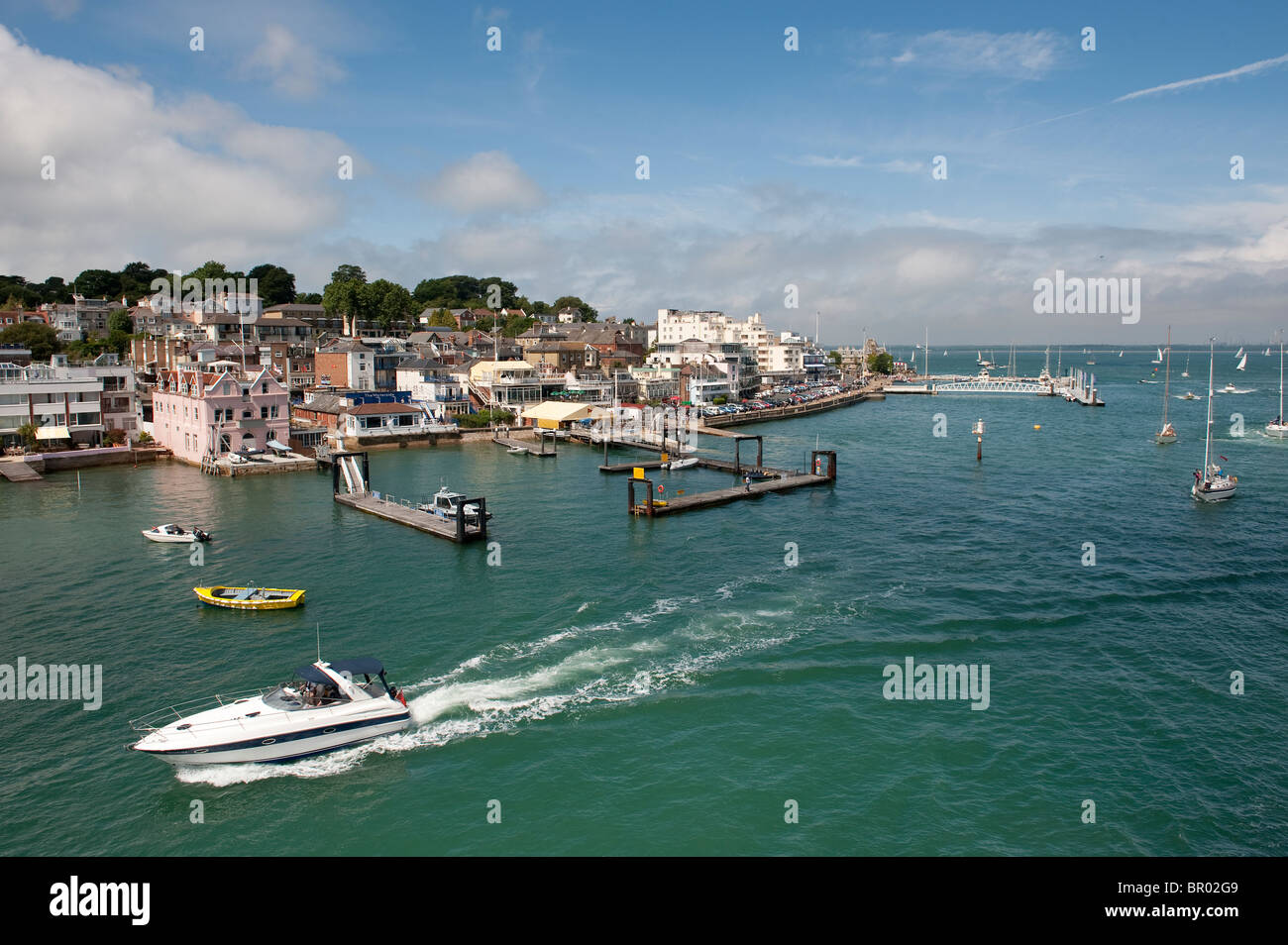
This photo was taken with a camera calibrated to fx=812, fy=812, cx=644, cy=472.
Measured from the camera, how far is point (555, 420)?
249 ft

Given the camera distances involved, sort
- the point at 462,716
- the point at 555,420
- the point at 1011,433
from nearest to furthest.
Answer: the point at 462,716 → the point at 555,420 → the point at 1011,433

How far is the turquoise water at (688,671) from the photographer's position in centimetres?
1698

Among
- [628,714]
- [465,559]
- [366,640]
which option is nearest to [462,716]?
[628,714]

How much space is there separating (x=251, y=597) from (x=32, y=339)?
80631 mm

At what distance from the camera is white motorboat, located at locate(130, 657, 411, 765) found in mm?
18547

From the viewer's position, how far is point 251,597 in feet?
94.5

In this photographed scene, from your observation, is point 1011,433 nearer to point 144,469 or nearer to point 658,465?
point 658,465

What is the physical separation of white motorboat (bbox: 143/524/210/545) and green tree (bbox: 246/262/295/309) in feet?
331

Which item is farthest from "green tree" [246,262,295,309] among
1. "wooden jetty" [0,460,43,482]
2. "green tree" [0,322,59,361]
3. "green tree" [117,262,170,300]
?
"wooden jetty" [0,460,43,482]

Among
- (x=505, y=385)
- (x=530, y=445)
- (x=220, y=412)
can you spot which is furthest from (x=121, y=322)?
(x=530, y=445)

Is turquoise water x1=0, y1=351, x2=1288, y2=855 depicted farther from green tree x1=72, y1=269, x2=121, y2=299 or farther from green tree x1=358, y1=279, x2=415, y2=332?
green tree x1=72, y1=269, x2=121, y2=299

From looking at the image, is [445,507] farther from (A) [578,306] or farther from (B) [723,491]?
(A) [578,306]

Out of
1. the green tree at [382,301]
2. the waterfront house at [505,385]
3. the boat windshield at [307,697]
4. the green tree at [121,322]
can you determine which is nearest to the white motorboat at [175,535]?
the boat windshield at [307,697]

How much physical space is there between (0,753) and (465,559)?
17940 mm
